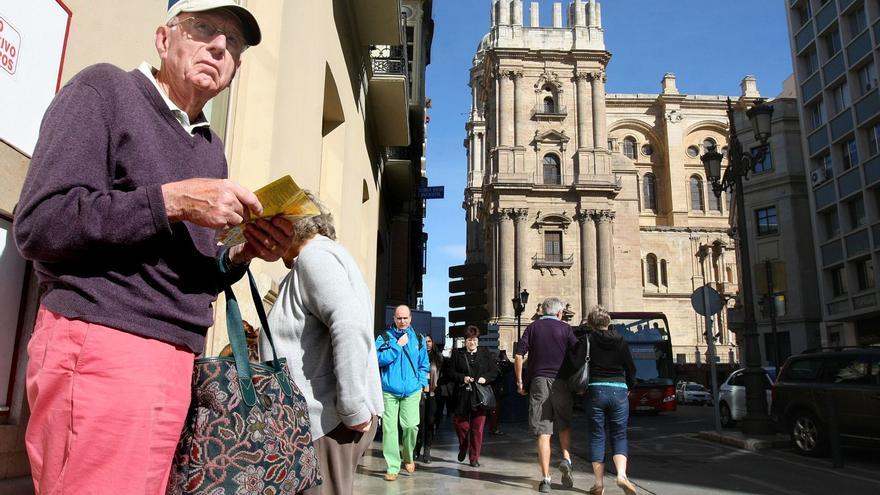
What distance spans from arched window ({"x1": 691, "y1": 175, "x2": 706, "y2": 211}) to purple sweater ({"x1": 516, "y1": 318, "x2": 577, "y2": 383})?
65.0 meters

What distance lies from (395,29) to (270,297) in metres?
6.21

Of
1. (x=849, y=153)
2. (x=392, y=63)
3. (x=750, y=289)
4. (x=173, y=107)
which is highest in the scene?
(x=849, y=153)

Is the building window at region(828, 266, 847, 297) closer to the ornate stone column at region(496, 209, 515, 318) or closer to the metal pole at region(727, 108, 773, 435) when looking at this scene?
the ornate stone column at region(496, 209, 515, 318)

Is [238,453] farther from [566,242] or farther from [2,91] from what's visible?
[566,242]

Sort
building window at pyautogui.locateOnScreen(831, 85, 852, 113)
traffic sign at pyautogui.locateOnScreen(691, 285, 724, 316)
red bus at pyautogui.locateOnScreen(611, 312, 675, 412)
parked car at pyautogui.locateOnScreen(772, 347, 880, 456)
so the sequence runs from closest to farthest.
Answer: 1. parked car at pyautogui.locateOnScreen(772, 347, 880, 456)
2. traffic sign at pyautogui.locateOnScreen(691, 285, 724, 316)
3. red bus at pyautogui.locateOnScreen(611, 312, 675, 412)
4. building window at pyautogui.locateOnScreen(831, 85, 852, 113)

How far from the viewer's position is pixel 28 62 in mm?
2287

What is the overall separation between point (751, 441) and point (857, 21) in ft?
98.3

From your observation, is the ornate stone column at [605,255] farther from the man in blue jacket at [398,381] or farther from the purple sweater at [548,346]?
the man in blue jacket at [398,381]

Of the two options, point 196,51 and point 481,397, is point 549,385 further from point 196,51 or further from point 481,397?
point 196,51

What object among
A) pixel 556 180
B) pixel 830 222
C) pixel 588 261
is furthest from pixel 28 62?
pixel 556 180

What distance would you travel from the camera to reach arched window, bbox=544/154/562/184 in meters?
49.6

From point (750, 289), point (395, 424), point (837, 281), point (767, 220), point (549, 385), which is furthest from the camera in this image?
point (767, 220)

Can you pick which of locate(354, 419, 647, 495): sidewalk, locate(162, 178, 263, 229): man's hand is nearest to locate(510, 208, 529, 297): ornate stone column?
locate(354, 419, 647, 495): sidewalk

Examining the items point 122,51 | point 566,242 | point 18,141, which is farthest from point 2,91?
point 566,242
